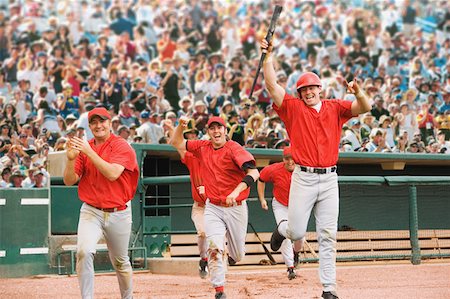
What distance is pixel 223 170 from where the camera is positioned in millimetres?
7969

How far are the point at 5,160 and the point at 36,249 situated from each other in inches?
69.9

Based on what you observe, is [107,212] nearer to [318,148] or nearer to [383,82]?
[318,148]

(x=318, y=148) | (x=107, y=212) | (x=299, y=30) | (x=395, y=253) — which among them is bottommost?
(x=395, y=253)

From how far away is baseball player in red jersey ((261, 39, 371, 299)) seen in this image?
23.1ft

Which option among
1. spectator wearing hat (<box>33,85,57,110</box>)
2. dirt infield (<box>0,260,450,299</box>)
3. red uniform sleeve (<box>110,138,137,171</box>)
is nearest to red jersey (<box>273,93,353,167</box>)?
red uniform sleeve (<box>110,138,137,171</box>)

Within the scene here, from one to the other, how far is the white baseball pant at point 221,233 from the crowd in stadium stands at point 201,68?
10.0 ft

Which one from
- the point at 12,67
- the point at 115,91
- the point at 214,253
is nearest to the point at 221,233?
the point at 214,253

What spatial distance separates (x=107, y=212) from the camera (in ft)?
22.2

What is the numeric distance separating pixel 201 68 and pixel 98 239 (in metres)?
12.9

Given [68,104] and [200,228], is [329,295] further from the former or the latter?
[68,104]

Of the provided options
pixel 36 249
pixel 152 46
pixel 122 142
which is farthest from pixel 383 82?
pixel 122 142

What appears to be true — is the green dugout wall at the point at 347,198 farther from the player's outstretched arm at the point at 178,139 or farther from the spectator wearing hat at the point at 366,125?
the player's outstretched arm at the point at 178,139

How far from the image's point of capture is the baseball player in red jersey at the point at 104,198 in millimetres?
6586

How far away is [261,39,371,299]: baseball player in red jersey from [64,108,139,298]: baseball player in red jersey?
1423 mm
